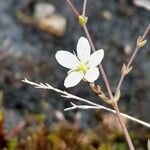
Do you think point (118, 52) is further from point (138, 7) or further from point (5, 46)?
point (5, 46)

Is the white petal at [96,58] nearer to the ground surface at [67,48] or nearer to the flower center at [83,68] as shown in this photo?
the flower center at [83,68]

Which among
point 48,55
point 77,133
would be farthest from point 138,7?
point 77,133

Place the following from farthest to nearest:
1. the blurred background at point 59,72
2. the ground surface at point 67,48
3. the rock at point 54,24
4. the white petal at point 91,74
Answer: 1. the rock at point 54,24
2. the ground surface at point 67,48
3. the blurred background at point 59,72
4. the white petal at point 91,74

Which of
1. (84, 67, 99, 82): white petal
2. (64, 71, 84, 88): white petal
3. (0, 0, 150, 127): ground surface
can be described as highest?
(84, 67, 99, 82): white petal

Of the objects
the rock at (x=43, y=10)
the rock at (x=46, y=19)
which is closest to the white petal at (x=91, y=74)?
the rock at (x=46, y=19)

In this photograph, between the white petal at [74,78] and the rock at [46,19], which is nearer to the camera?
the white petal at [74,78]

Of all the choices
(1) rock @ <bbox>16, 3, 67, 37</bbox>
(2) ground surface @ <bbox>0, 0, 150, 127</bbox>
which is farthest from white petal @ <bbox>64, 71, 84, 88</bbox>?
(1) rock @ <bbox>16, 3, 67, 37</bbox>

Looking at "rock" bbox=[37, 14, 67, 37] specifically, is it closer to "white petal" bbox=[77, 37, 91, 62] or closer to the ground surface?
the ground surface
